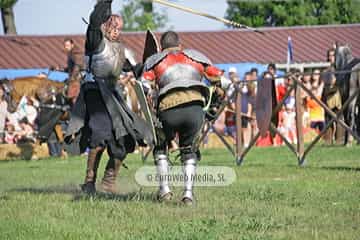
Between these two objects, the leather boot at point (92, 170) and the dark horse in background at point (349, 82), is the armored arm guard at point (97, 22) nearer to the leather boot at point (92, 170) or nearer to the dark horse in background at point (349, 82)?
the leather boot at point (92, 170)

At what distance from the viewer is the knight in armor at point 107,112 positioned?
1016 cm

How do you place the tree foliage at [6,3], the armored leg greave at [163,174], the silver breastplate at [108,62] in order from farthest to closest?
the tree foliage at [6,3], the silver breastplate at [108,62], the armored leg greave at [163,174]

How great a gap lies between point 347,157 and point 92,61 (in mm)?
6893

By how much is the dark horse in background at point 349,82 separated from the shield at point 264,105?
1347 millimetres

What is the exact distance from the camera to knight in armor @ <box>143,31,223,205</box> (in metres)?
9.28

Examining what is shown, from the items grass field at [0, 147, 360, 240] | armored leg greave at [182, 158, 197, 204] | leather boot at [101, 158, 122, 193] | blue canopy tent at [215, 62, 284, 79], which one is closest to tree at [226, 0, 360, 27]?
blue canopy tent at [215, 62, 284, 79]

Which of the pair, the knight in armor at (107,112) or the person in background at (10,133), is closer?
the knight in armor at (107,112)

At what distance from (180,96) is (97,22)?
3.84 ft

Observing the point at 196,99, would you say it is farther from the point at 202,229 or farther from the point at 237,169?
the point at 237,169

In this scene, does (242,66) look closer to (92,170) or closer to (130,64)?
(92,170)

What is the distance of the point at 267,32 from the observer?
1364 inches

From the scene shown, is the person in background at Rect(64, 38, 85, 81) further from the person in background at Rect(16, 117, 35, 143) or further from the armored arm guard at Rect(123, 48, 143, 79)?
the armored arm guard at Rect(123, 48, 143, 79)

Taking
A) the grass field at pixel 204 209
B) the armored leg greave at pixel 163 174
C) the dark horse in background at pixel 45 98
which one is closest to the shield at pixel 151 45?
the armored leg greave at pixel 163 174

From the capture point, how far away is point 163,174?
9.65 metres
